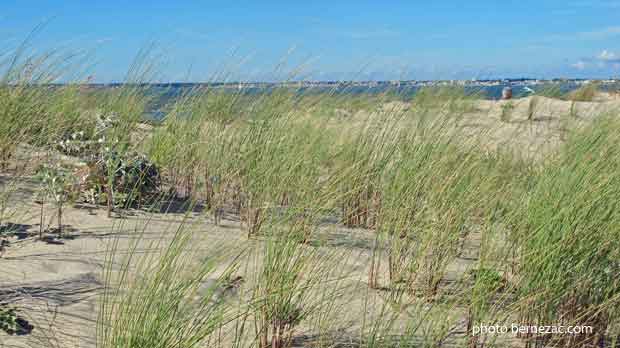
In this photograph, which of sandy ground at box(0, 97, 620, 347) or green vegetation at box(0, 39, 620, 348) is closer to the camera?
green vegetation at box(0, 39, 620, 348)

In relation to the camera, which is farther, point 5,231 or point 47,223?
point 47,223

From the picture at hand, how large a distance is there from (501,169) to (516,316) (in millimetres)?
1741

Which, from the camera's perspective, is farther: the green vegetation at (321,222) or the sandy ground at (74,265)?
the sandy ground at (74,265)

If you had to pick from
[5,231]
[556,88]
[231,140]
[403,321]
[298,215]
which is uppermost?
[556,88]

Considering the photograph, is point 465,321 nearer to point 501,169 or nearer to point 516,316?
point 516,316

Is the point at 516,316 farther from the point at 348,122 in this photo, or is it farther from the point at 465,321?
the point at 348,122

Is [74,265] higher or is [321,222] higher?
[321,222]

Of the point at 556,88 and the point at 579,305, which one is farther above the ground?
the point at 556,88

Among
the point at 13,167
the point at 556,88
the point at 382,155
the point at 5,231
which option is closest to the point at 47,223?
the point at 5,231

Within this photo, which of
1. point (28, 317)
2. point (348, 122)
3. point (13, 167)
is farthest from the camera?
point (348, 122)

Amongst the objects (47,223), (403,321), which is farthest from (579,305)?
(47,223)

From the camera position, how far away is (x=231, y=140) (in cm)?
379

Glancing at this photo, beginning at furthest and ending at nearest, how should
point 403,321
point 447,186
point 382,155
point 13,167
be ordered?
1. point 13,167
2. point 382,155
3. point 447,186
4. point 403,321

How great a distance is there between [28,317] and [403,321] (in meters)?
1.28
